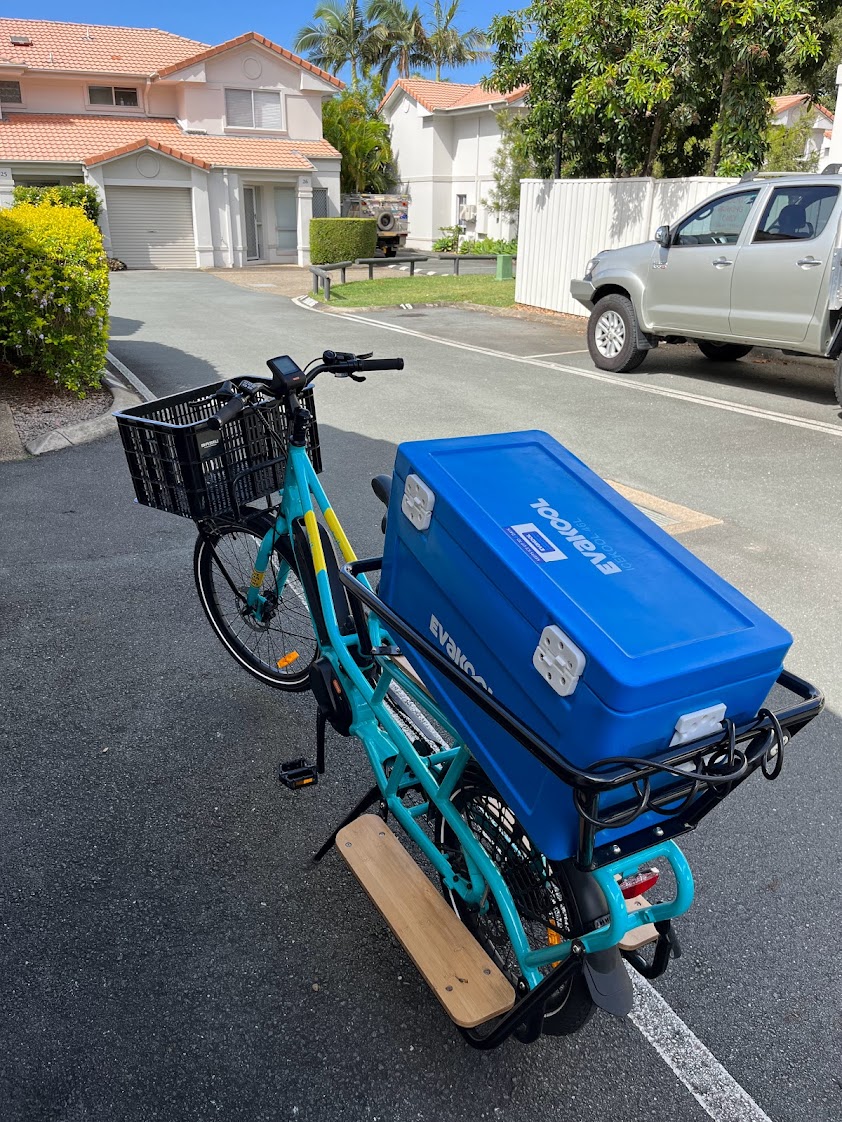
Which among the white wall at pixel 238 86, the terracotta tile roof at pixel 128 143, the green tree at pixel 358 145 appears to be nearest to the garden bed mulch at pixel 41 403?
the terracotta tile roof at pixel 128 143

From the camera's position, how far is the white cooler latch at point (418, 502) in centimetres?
203

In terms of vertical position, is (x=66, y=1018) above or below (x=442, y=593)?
below

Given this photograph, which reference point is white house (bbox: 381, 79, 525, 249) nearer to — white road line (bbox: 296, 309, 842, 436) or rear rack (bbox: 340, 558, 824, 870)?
white road line (bbox: 296, 309, 842, 436)

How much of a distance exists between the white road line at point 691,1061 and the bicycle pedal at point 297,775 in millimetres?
1185

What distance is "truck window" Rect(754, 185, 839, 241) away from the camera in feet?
27.1

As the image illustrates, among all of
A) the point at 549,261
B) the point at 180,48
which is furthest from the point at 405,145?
the point at 549,261

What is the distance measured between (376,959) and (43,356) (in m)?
7.48

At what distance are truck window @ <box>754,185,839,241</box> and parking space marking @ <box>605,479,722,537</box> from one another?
13.2 feet

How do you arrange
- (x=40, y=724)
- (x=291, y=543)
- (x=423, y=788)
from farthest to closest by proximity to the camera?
(x=40, y=724) → (x=291, y=543) → (x=423, y=788)

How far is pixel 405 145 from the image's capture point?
127ft

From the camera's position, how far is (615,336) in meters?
10.5

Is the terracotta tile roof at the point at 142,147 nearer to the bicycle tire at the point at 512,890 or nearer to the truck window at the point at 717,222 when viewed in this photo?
the truck window at the point at 717,222

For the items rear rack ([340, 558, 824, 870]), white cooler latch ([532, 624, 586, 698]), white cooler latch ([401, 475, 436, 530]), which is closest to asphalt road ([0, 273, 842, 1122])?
rear rack ([340, 558, 824, 870])

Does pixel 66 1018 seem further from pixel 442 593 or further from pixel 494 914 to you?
pixel 442 593
